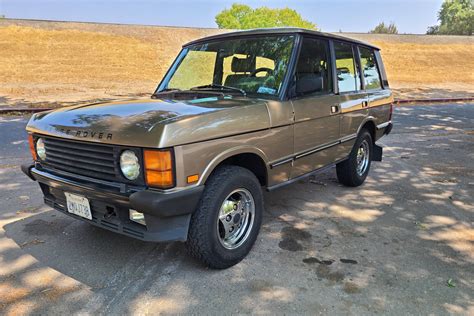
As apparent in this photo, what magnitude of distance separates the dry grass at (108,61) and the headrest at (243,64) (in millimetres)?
13968

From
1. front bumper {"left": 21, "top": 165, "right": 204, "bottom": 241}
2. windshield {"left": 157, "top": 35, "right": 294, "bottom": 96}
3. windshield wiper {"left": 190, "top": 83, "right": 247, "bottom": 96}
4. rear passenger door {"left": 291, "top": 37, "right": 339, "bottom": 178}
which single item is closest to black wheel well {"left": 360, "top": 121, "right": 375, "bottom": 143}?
rear passenger door {"left": 291, "top": 37, "right": 339, "bottom": 178}

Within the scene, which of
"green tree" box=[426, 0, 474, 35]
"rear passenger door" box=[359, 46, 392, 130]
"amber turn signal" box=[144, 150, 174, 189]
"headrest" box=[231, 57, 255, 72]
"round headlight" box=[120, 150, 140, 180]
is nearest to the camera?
"amber turn signal" box=[144, 150, 174, 189]

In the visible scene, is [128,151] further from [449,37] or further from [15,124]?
[449,37]

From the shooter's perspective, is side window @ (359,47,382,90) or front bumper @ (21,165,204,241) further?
side window @ (359,47,382,90)

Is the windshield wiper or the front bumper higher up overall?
the windshield wiper

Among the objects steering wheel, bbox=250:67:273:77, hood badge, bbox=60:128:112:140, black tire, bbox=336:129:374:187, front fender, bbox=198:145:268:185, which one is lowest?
black tire, bbox=336:129:374:187

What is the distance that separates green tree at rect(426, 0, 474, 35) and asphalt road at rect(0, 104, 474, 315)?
86.8 metres

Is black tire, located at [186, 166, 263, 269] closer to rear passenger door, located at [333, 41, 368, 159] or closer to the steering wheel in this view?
the steering wheel

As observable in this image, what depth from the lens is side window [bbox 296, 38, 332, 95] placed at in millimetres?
3621

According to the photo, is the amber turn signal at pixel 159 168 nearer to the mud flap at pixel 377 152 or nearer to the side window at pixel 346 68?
the side window at pixel 346 68

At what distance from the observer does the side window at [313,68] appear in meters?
3.62

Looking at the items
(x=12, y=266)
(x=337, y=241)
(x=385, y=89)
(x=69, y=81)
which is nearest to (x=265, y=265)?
(x=337, y=241)

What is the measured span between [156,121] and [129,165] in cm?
35

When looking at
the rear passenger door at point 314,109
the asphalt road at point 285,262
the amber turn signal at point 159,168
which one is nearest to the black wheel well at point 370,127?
the asphalt road at point 285,262
